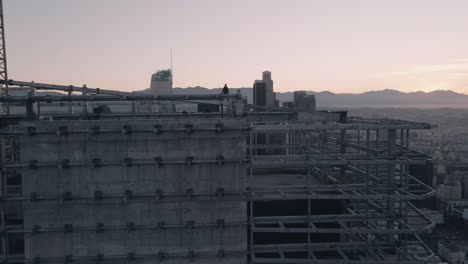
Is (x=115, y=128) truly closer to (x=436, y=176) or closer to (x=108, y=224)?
(x=108, y=224)

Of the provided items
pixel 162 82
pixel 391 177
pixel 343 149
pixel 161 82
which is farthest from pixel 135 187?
pixel 162 82

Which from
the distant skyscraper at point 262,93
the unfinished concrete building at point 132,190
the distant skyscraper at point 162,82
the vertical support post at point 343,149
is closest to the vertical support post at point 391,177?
the unfinished concrete building at point 132,190

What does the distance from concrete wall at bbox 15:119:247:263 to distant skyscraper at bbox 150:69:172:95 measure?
16741 millimetres

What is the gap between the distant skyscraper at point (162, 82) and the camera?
32.6m

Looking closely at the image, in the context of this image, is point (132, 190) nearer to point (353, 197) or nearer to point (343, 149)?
point (353, 197)

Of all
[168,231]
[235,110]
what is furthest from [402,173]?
[168,231]

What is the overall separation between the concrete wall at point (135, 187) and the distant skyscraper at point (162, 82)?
1674 cm

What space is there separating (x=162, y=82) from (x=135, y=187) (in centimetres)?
1946

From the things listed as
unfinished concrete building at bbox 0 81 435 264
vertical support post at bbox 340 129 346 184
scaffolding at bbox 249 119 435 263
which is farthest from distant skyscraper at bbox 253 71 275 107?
unfinished concrete building at bbox 0 81 435 264

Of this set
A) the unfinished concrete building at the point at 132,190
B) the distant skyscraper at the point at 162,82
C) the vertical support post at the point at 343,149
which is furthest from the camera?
the distant skyscraper at the point at 162,82

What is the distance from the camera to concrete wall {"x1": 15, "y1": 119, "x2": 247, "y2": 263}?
575 inches

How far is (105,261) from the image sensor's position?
48.9 feet

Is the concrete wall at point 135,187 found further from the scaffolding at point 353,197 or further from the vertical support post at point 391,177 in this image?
the vertical support post at point 391,177

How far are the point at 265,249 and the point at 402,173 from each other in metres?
6.70
